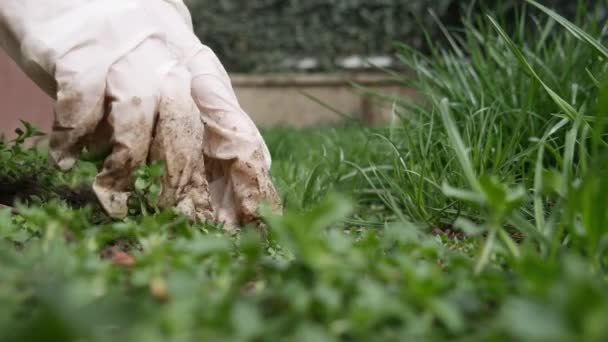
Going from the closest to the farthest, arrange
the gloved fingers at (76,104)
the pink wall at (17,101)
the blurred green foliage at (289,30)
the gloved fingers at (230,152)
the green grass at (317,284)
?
the green grass at (317,284) → the gloved fingers at (76,104) → the gloved fingers at (230,152) → the pink wall at (17,101) → the blurred green foliage at (289,30)

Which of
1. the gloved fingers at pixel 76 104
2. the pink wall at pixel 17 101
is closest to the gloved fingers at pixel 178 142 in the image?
the gloved fingers at pixel 76 104

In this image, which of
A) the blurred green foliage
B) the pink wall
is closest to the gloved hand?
the pink wall

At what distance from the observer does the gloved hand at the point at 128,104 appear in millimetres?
1407

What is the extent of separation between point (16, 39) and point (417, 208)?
3.49 ft

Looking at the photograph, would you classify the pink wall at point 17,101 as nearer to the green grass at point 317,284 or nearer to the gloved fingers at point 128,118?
the gloved fingers at point 128,118

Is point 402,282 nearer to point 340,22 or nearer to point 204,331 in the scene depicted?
point 204,331

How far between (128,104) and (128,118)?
0.10 feet

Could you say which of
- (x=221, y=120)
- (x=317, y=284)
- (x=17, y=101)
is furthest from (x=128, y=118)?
(x=17, y=101)

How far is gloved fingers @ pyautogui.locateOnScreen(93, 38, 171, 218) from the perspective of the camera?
1.41 meters

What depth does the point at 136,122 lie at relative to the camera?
1.42 m

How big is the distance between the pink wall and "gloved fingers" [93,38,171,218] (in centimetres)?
167

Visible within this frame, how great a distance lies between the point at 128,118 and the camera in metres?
1.41

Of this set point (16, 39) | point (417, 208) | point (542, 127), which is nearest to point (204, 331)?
point (16, 39)

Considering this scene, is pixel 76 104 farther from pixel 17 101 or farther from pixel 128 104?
pixel 17 101
